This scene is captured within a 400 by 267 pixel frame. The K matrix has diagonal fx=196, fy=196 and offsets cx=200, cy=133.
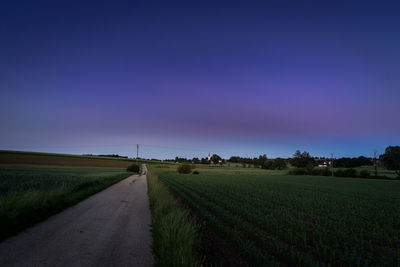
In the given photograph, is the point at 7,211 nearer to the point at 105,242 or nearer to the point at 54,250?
the point at 54,250

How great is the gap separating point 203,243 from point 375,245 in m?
6.58

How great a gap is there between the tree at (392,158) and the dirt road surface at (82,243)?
107868mm

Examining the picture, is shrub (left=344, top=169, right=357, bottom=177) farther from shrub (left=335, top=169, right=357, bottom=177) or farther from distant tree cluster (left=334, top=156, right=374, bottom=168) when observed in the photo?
distant tree cluster (left=334, top=156, right=374, bottom=168)

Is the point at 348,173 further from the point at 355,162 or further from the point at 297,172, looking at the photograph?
the point at 355,162

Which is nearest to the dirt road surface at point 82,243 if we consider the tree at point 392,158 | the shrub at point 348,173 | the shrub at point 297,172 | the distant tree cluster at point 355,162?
the shrub at point 297,172

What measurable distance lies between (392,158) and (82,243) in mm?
111587

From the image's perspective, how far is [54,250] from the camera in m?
6.70

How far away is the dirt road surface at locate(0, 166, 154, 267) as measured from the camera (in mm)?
5980

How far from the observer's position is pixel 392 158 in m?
80.8

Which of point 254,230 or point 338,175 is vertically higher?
point 254,230

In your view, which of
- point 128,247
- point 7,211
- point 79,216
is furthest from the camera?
point 79,216

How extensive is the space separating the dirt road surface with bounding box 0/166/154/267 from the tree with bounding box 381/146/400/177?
108m

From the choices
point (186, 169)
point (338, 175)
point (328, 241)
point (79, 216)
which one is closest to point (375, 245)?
point (328, 241)

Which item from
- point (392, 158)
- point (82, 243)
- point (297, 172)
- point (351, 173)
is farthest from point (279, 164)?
point (82, 243)
